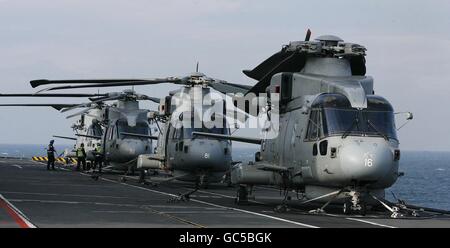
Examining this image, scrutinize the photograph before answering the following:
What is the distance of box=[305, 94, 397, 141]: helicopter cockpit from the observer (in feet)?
62.5

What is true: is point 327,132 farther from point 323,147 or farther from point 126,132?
point 126,132

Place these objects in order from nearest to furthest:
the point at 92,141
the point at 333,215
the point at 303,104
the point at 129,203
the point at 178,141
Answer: the point at 333,215
the point at 303,104
the point at 129,203
the point at 178,141
the point at 92,141

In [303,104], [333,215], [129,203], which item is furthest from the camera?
[129,203]

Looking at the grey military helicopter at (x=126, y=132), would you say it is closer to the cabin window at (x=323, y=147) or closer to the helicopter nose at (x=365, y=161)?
the cabin window at (x=323, y=147)

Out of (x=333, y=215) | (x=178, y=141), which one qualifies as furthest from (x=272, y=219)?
(x=178, y=141)

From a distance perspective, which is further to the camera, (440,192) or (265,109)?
(440,192)

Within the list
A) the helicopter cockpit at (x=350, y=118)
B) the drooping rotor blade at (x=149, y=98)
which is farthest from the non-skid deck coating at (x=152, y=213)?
the drooping rotor blade at (x=149, y=98)

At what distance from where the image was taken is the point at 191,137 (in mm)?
32281

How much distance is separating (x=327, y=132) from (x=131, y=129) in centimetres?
2593

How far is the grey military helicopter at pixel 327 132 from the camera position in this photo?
18.7 meters

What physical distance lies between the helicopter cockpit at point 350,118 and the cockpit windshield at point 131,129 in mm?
24978
